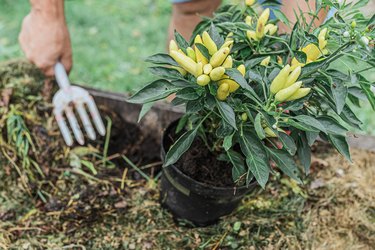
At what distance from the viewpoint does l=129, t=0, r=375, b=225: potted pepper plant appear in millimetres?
1091

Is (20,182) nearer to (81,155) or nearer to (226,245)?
(81,155)

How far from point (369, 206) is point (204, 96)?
962 millimetres

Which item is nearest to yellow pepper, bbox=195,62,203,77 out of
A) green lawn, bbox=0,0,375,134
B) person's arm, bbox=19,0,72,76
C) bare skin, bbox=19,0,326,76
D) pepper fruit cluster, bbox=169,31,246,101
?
pepper fruit cluster, bbox=169,31,246,101

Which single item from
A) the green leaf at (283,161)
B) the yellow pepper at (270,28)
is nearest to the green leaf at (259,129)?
the green leaf at (283,161)

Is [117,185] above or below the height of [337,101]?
below

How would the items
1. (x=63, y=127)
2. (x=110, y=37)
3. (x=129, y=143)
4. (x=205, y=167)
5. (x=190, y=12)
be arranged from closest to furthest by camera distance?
(x=205, y=167) → (x=63, y=127) → (x=129, y=143) → (x=190, y=12) → (x=110, y=37)

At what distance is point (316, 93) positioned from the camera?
1258mm

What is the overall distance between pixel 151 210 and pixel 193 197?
25 centimetres

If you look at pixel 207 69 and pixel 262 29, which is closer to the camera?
pixel 207 69

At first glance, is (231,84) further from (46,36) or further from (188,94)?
(46,36)

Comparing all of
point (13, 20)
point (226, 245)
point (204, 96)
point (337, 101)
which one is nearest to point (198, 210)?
point (226, 245)

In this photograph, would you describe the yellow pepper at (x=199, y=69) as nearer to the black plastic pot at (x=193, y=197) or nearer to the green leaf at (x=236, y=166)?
the green leaf at (x=236, y=166)

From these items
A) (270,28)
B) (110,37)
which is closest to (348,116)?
(270,28)

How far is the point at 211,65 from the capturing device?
1.11 meters
